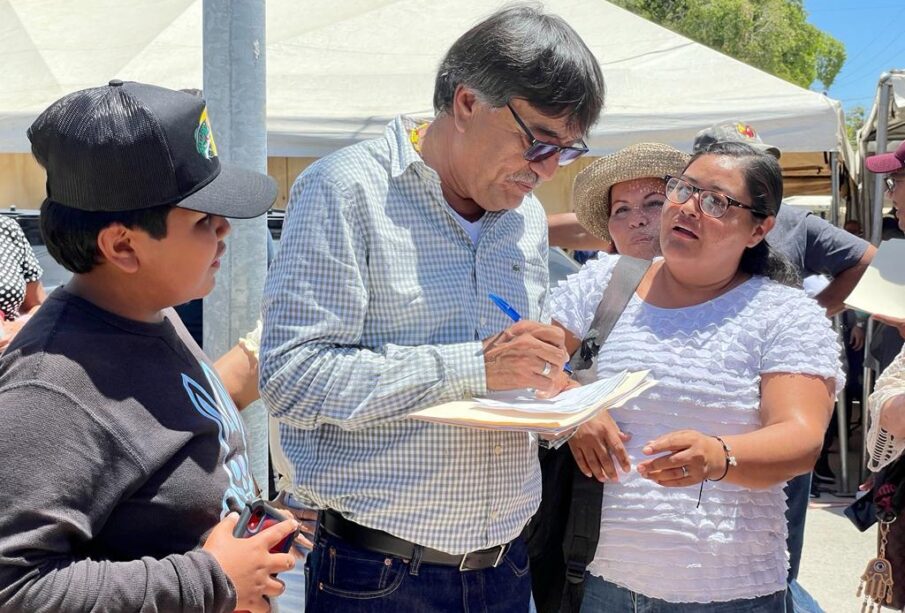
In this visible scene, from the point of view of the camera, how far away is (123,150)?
148 cm

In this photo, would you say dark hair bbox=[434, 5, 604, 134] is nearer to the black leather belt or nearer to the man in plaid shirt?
the man in plaid shirt

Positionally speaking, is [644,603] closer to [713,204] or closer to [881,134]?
[713,204]

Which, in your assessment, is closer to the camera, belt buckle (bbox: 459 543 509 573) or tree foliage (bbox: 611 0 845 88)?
belt buckle (bbox: 459 543 509 573)

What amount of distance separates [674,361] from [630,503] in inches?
13.7

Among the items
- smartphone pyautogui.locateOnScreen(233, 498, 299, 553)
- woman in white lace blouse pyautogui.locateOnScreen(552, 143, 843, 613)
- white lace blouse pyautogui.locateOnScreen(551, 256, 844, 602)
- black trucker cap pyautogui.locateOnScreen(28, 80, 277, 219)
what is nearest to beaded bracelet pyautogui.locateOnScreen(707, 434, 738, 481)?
woman in white lace blouse pyautogui.locateOnScreen(552, 143, 843, 613)

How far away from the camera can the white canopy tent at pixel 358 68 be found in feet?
24.3

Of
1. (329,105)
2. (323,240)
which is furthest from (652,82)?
(323,240)

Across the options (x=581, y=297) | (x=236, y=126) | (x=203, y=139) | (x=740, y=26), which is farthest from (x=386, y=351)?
(x=740, y=26)

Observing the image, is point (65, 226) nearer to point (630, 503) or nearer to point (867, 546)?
point (630, 503)

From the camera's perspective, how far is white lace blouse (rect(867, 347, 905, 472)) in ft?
8.68

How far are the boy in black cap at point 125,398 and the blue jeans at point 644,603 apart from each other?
95 cm

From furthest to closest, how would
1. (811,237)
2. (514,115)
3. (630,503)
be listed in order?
(811,237), (630,503), (514,115)

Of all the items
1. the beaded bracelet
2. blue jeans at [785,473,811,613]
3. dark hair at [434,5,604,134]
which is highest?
dark hair at [434,5,604,134]

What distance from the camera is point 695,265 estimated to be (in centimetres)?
235
